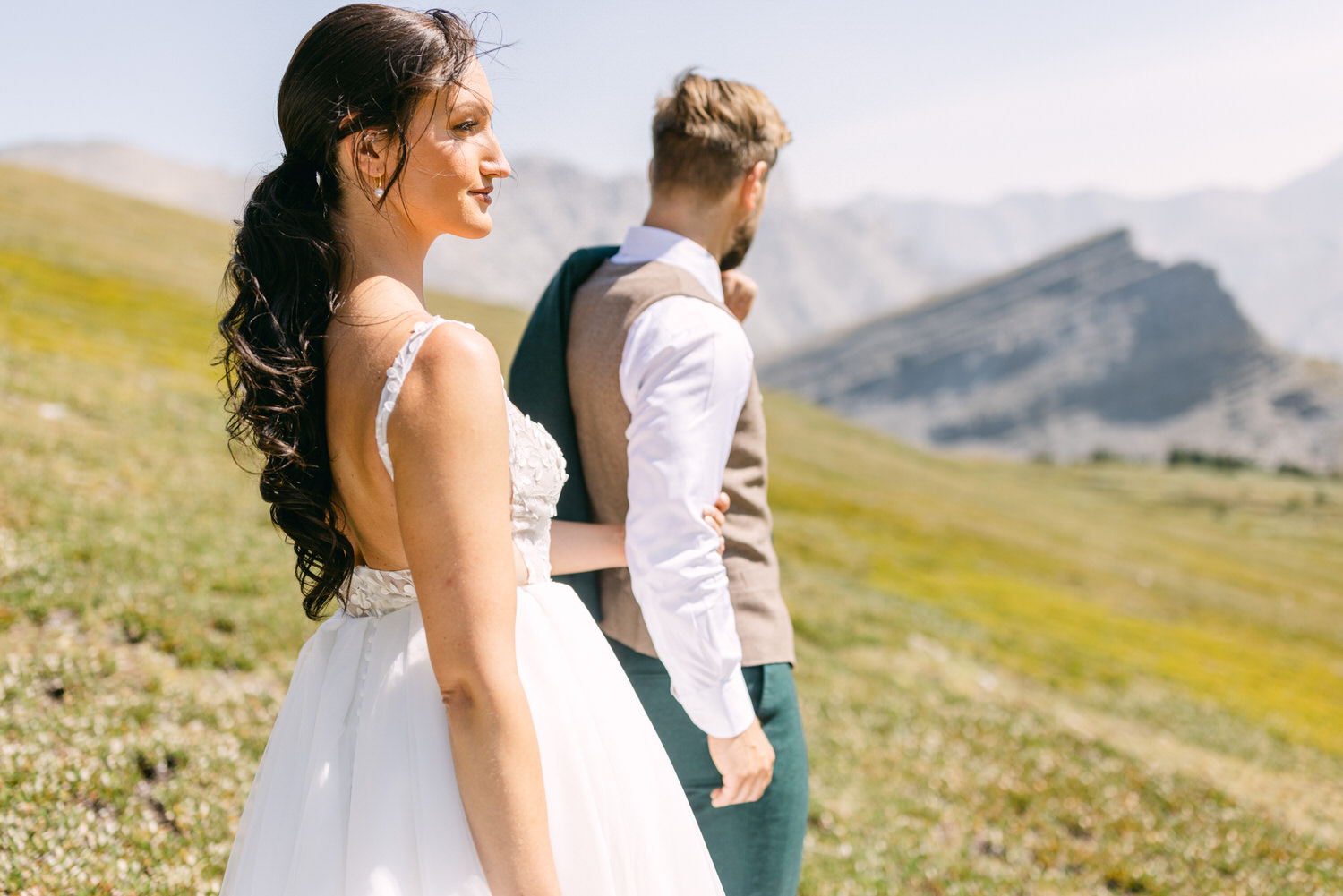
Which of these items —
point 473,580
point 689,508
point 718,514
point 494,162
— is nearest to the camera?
point 473,580

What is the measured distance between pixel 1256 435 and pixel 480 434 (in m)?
192

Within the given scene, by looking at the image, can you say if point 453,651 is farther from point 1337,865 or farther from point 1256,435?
point 1256,435

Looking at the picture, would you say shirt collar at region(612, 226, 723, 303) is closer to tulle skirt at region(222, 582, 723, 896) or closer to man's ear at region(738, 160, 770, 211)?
man's ear at region(738, 160, 770, 211)

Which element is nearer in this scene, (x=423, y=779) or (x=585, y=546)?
(x=423, y=779)

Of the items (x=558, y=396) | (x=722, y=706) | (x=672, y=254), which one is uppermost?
(x=672, y=254)

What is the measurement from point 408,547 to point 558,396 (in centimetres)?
160

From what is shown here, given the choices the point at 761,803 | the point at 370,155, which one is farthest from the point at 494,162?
the point at 761,803

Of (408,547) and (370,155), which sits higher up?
(370,155)

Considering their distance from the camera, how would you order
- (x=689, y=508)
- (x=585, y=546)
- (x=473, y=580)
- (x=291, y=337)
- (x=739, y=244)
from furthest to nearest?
(x=739, y=244), (x=585, y=546), (x=689, y=508), (x=291, y=337), (x=473, y=580)

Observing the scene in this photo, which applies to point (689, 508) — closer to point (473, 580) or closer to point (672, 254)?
point (473, 580)

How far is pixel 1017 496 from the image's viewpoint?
9431 centimetres

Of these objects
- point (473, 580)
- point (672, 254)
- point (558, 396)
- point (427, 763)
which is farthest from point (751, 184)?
point (427, 763)

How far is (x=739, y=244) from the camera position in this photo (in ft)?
13.3

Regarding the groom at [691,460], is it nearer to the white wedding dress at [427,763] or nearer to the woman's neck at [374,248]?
the white wedding dress at [427,763]
